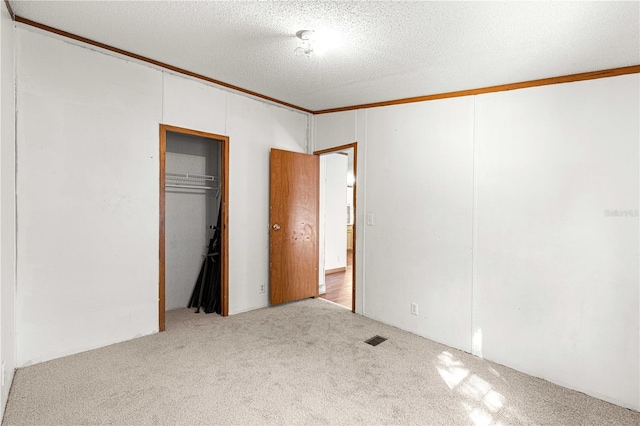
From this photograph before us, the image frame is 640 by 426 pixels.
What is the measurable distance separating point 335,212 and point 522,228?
4152mm

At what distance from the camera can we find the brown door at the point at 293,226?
4223 mm

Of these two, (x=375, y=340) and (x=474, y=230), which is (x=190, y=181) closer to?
(x=375, y=340)

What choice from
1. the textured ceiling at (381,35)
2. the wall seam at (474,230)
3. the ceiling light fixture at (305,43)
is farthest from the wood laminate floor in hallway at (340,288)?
the ceiling light fixture at (305,43)

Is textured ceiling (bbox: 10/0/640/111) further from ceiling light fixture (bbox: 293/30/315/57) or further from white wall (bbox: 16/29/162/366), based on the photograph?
white wall (bbox: 16/29/162/366)

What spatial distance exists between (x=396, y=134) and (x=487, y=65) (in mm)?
1180

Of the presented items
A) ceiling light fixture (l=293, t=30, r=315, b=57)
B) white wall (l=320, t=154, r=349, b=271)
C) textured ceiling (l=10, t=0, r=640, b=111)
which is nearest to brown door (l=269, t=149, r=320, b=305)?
textured ceiling (l=10, t=0, r=640, b=111)

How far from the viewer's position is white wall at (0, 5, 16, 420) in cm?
203

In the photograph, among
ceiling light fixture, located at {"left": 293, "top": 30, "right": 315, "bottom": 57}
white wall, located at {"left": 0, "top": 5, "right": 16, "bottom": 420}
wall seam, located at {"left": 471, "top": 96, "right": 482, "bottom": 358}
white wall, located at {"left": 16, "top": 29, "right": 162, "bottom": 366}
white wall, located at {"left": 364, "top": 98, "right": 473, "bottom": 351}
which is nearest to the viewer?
white wall, located at {"left": 0, "top": 5, "right": 16, "bottom": 420}

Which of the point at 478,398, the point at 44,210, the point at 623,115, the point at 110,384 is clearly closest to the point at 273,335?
the point at 110,384

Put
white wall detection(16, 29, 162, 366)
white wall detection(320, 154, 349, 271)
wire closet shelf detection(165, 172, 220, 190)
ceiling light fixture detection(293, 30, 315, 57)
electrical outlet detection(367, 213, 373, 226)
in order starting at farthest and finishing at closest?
white wall detection(320, 154, 349, 271)
wire closet shelf detection(165, 172, 220, 190)
electrical outlet detection(367, 213, 373, 226)
white wall detection(16, 29, 162, 366)
ceiling light fixture detection(293, 30, 315, 57)

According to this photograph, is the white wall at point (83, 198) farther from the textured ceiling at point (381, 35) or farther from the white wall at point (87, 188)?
the textured ceiling at point (381, 35)

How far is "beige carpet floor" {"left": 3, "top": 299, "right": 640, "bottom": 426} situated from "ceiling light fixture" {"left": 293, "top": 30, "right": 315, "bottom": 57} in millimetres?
2473

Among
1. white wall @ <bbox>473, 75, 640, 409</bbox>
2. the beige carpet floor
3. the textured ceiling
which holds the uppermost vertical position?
the textured ceiling

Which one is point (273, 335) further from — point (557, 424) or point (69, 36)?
point (69, 36)
